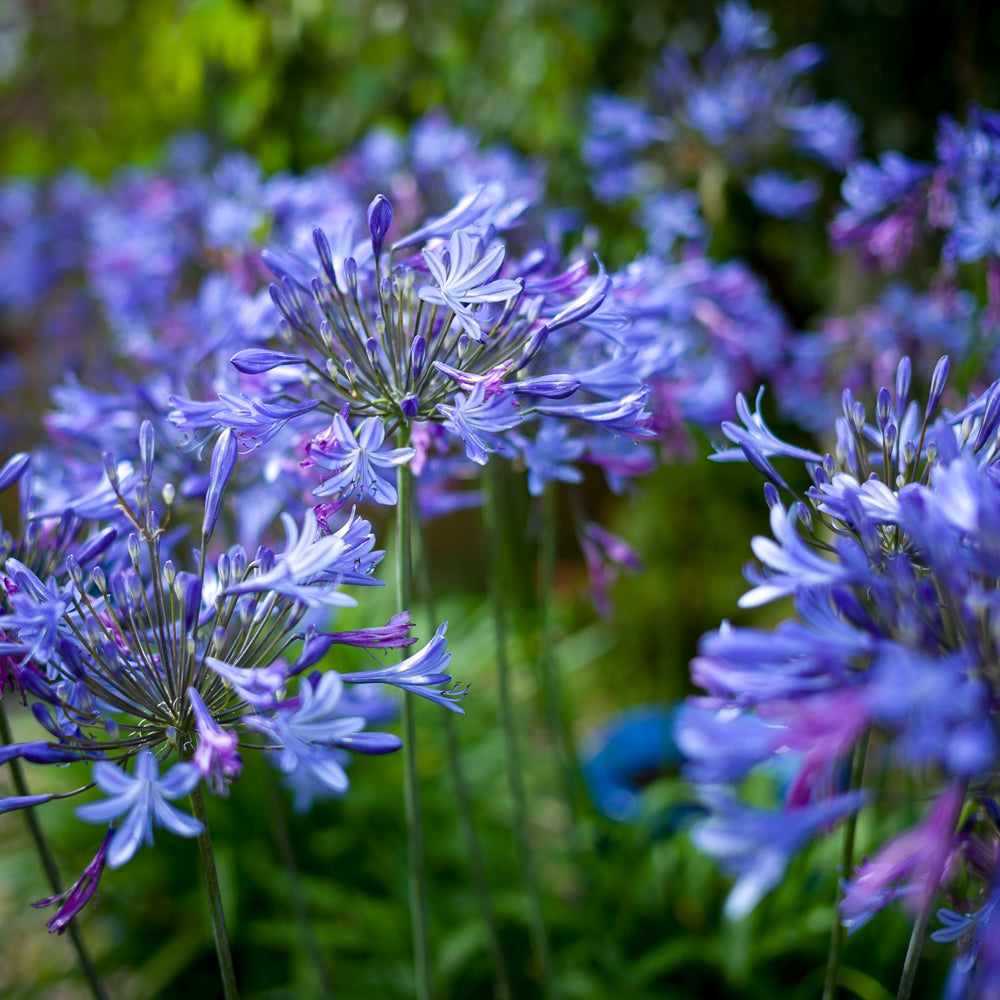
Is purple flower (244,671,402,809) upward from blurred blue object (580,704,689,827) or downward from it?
upward

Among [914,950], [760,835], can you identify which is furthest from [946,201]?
[760,835]

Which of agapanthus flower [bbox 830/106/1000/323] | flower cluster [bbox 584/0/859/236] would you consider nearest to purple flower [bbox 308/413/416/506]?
agapanthus flower [bbox 830/106/1000/323]

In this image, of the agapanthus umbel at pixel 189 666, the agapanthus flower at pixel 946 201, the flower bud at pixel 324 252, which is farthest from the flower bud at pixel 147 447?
the agapanthus flower at pixel 946 201

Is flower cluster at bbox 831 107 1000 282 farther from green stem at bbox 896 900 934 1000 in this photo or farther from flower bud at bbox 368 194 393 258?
green stem at bbox 896 900 934 1000

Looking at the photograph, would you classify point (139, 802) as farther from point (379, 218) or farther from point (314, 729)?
point (379, 218)

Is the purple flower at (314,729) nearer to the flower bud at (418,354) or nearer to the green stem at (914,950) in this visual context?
the flower bud at (418,354)

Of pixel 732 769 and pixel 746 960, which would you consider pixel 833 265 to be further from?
pixel 732 769
